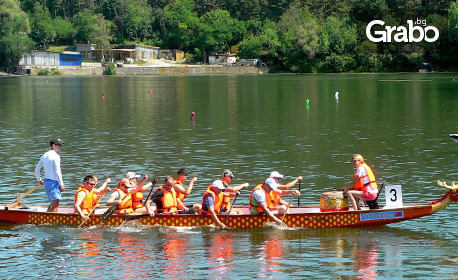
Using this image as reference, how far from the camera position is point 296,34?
162 meters

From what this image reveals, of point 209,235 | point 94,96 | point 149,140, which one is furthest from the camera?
point 94,96

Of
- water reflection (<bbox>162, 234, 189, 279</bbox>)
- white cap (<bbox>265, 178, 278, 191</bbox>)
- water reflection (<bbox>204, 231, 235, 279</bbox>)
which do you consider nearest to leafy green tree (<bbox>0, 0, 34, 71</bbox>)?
water reflection (<bbox>162, 234, 189, 279</bbox>)

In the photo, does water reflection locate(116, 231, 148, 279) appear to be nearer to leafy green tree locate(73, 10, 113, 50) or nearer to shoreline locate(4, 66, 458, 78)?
shoreline locate(4, 66, 458, 78)

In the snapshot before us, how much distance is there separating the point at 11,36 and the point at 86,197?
145513 millimetres

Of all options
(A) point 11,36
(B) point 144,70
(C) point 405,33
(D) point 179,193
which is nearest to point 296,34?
(C) point 405,33

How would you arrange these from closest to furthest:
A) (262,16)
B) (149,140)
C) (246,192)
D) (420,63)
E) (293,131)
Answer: (246,192), (149,140), (293,131), (420,63), (262,16)

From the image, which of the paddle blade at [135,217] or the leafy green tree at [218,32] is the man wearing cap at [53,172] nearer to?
the paddle blade at [135,217]

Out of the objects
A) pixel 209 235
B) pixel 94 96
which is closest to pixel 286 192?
pixel 209 235

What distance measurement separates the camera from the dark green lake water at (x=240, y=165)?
19.6 metres

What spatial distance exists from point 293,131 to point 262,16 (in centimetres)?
15275

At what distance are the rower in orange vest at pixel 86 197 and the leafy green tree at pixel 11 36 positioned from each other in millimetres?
142648

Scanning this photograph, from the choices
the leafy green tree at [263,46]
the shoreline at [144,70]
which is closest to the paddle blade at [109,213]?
the leafy green tree at [263,46]

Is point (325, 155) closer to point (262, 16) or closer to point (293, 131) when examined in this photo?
point (293, 131)

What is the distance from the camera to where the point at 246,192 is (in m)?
29.4
